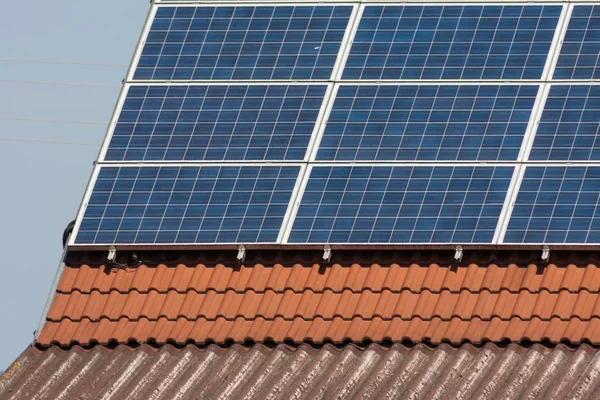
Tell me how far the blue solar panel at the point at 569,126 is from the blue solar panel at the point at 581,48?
0.29 meters

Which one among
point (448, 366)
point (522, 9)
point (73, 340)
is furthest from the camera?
point (522, 9)

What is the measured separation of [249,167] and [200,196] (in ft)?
2.73

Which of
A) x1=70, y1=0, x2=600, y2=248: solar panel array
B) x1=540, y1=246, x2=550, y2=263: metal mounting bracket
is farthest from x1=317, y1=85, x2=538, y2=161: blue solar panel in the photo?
x1=540, y1=246, x2=550, y2=263: metal mounting bracket

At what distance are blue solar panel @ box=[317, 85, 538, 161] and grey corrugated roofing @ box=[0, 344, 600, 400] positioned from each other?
3.14m

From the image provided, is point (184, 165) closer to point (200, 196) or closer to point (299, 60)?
point (200, 196)

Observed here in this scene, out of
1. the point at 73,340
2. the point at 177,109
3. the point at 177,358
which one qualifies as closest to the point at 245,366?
the point at 177,358

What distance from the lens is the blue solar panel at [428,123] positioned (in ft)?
71.4

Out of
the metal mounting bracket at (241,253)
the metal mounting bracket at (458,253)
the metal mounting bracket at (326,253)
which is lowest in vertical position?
the metal mounting bracket at (241,253)

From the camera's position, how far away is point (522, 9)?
23234 mm

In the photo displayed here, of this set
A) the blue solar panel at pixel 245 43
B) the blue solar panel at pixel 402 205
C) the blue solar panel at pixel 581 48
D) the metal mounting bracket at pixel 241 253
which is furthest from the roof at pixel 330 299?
the blue solar panel at pixel 245 43

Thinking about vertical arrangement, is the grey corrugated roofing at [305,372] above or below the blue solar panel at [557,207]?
below

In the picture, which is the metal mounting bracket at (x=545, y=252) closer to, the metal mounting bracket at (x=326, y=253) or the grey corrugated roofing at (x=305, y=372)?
the grey corrugated roofing at (x=305, y=372)

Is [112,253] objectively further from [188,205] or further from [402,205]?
[402,205]

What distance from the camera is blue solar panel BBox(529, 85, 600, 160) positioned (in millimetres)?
21328
